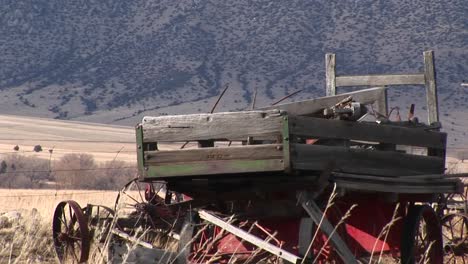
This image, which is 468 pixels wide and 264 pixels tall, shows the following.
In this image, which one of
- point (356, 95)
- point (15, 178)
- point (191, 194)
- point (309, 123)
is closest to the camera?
point (309, 123)

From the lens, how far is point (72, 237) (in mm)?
11703

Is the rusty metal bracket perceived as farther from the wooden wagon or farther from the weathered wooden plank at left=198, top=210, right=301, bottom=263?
the weathered wooden plank at left=198, top=210, right=301, bottom=263

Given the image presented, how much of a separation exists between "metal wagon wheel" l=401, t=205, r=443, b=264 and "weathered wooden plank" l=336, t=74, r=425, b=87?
5.85ft

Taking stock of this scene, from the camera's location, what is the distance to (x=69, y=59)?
87.9m

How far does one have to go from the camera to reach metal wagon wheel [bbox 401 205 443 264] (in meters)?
9.13

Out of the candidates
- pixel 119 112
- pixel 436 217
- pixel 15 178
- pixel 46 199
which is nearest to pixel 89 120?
pixel 119 112

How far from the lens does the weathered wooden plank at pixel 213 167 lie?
7734 mm

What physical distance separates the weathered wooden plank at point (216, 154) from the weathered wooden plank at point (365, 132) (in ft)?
0.68

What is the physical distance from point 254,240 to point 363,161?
41.3 inches

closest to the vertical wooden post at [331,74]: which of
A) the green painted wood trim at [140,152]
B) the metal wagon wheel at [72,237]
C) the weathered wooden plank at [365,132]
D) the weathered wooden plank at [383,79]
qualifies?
the weathered wooden plank at [383,79]

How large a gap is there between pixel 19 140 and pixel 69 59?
23521 millimetres

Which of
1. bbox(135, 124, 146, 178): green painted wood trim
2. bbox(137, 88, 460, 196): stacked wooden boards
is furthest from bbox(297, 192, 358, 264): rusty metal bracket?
bbox(135, 124, 146, 178): green painted wood trim

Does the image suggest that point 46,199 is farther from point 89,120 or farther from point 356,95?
point 89,120

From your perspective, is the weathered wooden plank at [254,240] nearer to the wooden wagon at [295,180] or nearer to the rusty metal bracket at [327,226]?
the wooden wagon at [295,180]
